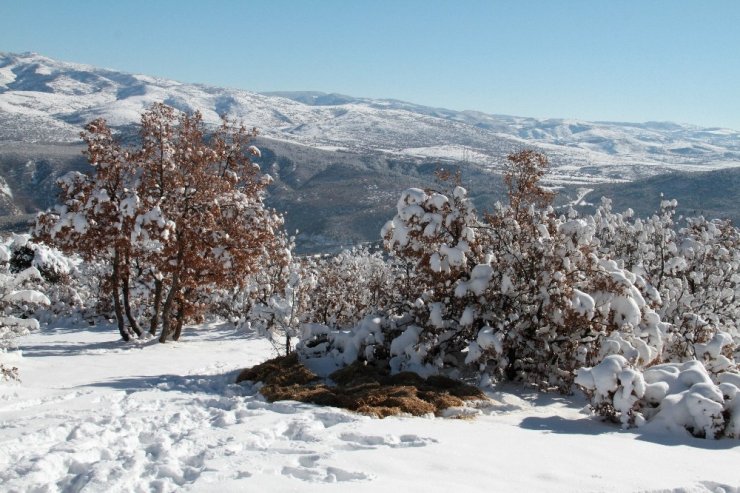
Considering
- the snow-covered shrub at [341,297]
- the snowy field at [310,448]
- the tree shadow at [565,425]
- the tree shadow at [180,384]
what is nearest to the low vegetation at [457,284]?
the tree shadow at [565,425]

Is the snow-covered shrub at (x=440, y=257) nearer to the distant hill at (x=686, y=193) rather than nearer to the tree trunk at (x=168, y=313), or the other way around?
the tree trunk at (x=168, y=313)

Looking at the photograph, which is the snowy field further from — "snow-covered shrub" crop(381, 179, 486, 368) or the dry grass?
"snow-covered shrub" crop(381, 179, 486, 368)

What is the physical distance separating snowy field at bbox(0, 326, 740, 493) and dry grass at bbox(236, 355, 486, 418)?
323 millimetres

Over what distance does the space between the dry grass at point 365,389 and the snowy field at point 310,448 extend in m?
0.32

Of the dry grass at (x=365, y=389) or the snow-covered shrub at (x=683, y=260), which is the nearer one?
the dry grass at (x=365, y=389)

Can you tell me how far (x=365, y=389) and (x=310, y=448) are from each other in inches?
111

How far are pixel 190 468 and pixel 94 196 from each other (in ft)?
33.9

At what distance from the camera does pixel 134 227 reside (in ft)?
43.7

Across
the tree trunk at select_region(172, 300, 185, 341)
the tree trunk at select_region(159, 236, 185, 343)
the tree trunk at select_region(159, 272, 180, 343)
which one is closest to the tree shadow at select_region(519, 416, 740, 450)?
the tree trunk at select_region(159, 236, 185, 343)

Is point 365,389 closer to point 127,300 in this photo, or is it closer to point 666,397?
point 666,397

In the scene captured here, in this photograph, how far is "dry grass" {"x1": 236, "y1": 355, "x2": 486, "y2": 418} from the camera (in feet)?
25.4

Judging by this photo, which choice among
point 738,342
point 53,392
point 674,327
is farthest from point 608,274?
point 53,392

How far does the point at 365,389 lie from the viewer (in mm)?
8570

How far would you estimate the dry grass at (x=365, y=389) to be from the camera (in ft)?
25.4
